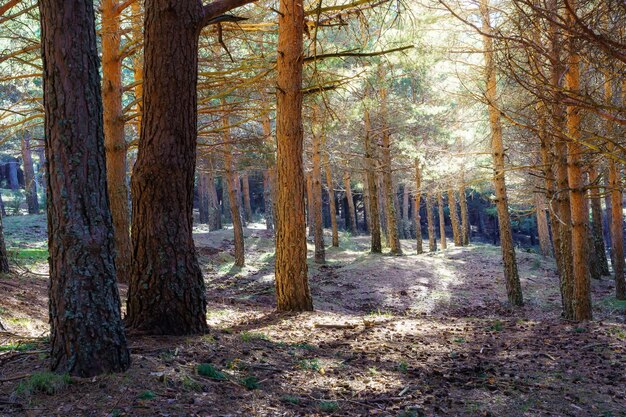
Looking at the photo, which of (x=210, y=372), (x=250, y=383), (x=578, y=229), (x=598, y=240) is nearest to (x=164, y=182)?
(x=210, y=372)

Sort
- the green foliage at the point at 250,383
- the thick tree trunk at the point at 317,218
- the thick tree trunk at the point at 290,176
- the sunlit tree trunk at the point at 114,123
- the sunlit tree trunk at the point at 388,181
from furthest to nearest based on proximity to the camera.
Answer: the sunlit tree trunk at the point at 388,181
the thick tree trunk at the point at 317,218
the sunlit tree trunk at the point at 114,123
the thick tree trunk at the point at 290,176
the green foliage at the point at 250,383

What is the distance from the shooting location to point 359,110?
17.0 metres

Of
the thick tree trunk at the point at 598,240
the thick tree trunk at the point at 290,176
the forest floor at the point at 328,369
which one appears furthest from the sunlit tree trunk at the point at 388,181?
the thick tree trunk at the point at 290,176

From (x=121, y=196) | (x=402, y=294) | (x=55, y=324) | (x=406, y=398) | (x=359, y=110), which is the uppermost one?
(x=359, y=110)

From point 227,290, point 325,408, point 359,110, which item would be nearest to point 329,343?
point 325,408

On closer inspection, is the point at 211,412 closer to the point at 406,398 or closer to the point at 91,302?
the point at 91,302

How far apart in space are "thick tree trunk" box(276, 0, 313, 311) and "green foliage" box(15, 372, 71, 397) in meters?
4.61

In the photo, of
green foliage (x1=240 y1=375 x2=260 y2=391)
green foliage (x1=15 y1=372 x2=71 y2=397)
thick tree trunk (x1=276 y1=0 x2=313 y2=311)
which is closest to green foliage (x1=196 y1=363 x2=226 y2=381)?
green foliage (x1=240 y1=375 x2=260 y2=391)

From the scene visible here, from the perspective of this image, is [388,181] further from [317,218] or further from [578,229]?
[578,229]

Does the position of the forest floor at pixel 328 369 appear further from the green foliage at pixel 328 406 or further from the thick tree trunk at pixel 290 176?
the thick tree trunk at pixel 290 176

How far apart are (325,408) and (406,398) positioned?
0.80m

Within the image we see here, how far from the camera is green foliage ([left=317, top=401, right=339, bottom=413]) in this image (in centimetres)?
386

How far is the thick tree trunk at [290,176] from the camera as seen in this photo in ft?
26.0

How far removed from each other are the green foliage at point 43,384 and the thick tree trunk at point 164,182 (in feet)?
5.23
